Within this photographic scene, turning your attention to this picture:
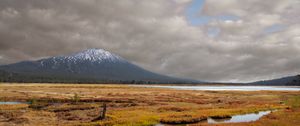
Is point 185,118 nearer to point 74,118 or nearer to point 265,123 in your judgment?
point 265,123

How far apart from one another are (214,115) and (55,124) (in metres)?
27.4

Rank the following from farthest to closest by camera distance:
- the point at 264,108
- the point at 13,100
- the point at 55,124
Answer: the point at 13,100 < the point at 264,108 < the point at 55,124

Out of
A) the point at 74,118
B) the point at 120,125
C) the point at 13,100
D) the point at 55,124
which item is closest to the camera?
the point at 120,125

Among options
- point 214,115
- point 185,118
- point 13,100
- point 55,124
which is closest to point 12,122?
point 55,124

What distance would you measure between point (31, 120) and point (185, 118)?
81.7 feet

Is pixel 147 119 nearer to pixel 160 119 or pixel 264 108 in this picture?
Answer: pixel 160 119

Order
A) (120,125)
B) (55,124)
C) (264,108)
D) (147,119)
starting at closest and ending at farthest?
(120,125), (55,124), (147,119), (264,108)

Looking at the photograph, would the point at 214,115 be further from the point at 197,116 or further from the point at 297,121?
the point at 297,121

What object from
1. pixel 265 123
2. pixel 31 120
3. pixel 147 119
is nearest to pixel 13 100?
pixel 31 120

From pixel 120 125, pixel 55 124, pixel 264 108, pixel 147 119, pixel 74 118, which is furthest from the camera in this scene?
pixel 264 108

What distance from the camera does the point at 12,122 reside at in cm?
4712

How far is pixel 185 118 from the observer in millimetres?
49844

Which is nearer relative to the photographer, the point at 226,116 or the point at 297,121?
the point at 297,121

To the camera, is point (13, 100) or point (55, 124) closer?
point (55, 124)
